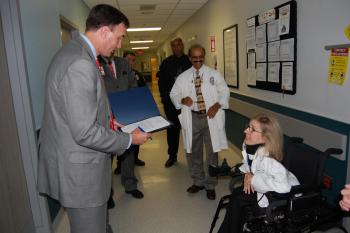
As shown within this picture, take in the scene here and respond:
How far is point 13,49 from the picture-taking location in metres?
2.23

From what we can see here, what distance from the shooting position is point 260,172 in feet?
6.06

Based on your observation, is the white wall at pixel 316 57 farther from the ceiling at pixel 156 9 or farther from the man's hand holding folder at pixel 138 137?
the ceiling at pixel 156 9

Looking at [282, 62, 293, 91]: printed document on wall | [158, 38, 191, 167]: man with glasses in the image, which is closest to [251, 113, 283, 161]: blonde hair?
[282, 62, 293, 91]: printed document on wall

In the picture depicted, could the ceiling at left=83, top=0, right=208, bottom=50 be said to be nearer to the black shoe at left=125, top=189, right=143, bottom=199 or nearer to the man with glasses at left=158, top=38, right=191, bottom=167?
the man with glasses at left=158, top=38, right=191, bottom=167

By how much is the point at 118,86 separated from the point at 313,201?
207 cm

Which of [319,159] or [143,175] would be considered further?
[143,175]

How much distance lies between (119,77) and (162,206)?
1.40 meters

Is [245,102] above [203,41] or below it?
below

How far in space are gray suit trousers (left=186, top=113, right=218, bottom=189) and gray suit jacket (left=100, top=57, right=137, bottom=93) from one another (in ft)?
2.60

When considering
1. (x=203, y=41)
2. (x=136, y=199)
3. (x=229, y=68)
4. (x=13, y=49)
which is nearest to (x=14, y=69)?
(x=13, y=49)

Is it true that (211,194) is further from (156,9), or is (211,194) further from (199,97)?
(156,9)

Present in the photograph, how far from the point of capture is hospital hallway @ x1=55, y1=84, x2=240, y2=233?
8.54ft

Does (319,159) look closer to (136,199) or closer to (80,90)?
(80,90)

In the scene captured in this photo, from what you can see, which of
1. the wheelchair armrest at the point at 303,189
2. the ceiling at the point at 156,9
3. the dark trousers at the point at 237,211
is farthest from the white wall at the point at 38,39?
the ceiling at the point at 156,9
